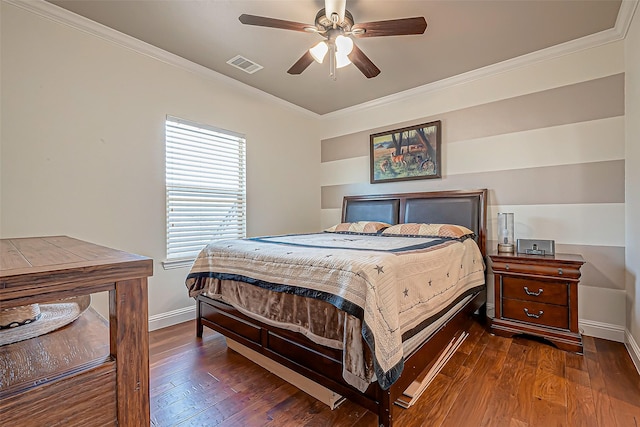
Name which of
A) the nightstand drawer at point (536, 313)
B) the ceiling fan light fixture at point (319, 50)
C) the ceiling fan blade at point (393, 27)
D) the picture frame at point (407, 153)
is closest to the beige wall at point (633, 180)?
the nightstand drawer at point (536, 313)

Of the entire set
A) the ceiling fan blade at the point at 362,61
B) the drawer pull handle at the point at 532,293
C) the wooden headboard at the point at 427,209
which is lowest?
the drawer pull handle at the point at 532,293

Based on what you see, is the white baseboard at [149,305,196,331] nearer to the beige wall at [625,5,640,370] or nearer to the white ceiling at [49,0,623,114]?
the white ceiling at [49,0,623,114]

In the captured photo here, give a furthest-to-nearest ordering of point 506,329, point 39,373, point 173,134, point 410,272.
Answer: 1. point 173,134
2. point 506,329
3. point 410,272
4. point 39,373

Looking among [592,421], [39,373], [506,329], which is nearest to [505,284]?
[506,329]

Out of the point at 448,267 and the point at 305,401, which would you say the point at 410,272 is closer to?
the point at 448,267

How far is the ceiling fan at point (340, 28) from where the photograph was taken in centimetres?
200

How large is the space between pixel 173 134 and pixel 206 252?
1.39m

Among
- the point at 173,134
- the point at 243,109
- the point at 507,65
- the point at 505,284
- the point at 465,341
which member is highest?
the point at 507,65

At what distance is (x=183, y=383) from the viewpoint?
1.95m

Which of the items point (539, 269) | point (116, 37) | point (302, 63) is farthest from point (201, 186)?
point (539, 269)

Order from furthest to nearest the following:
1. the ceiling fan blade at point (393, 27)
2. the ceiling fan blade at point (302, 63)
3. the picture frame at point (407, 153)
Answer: the picture frame at point (407, 153) → the ceiling fan blade at point (302, 63) → the ceiling fan blade at point (393, 27)

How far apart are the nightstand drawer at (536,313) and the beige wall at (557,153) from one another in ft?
1.74

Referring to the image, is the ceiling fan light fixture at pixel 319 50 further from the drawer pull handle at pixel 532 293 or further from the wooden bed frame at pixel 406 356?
the drawer pull handle at pixel 532 293

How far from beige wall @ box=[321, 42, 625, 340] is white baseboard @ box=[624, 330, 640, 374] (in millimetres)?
133
